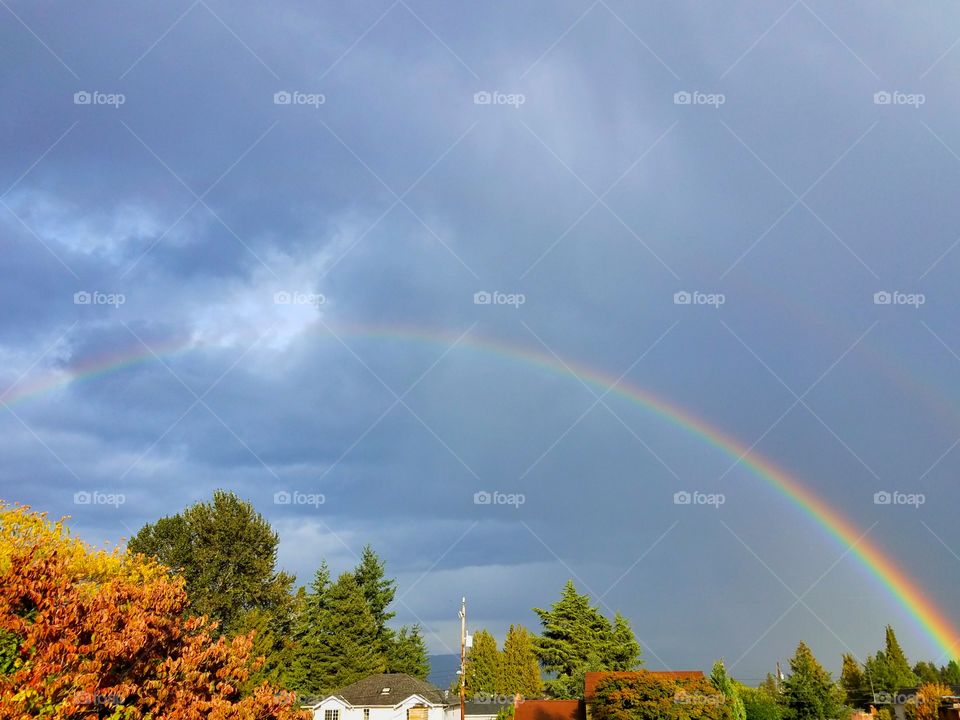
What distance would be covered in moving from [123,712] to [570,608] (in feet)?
271

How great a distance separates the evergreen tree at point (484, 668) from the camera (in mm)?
93438

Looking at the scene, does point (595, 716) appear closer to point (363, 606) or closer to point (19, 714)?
point (19, 714)

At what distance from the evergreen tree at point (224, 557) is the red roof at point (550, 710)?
32764mm

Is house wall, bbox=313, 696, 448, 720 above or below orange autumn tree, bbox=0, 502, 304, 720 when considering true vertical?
below

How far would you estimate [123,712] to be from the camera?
14.5 metres

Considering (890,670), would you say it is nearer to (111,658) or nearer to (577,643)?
(577,643)

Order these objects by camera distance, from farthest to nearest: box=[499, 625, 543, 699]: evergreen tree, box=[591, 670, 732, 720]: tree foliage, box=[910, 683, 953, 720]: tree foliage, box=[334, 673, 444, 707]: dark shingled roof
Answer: box=[499, 625, 543, 699]: evergreen tree < box=[334, 673, 444, 707]: dark shingled roof < box=[910, 683, 953, 720]: tree foliage < box=[591, 670, 732, 720]: tree foliage

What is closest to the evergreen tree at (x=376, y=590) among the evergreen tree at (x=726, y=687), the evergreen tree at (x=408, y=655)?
the evergreen tree at (x=408, y=655)

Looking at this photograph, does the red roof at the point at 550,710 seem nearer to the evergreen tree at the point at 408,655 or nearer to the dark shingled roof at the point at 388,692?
the dark shingled roof at the point at 388,692

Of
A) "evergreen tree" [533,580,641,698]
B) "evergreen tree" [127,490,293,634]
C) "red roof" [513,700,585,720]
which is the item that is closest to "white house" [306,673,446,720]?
"red roof" [513,700,585,720]

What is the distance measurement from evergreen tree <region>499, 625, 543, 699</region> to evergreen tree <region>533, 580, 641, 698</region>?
11.3 ft

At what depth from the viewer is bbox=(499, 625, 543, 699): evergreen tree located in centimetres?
9338

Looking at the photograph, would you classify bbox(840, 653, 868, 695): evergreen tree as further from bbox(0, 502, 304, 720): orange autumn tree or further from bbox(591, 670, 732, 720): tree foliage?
bbox(0, 502, 304, 720): orange autumn tree

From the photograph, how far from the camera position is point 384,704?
57.5 m
